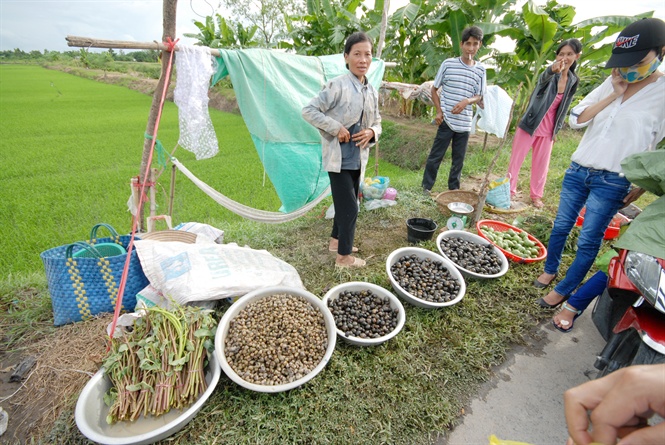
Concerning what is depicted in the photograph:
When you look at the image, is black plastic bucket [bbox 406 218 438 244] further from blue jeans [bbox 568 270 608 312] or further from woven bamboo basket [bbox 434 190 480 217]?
blue jeans [bbox 568 270 608 312]

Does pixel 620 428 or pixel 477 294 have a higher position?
pixel 620 428

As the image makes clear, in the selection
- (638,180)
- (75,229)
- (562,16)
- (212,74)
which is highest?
(562,16)

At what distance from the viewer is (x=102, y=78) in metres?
24.1

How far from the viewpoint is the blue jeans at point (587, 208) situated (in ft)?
7.20

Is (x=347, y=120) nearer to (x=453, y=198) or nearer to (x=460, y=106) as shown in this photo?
(x=460, y=106)

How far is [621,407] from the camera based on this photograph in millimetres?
834

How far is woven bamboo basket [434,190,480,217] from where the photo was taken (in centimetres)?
400

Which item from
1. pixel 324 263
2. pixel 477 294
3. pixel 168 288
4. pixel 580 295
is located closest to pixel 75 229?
pixel 168 288

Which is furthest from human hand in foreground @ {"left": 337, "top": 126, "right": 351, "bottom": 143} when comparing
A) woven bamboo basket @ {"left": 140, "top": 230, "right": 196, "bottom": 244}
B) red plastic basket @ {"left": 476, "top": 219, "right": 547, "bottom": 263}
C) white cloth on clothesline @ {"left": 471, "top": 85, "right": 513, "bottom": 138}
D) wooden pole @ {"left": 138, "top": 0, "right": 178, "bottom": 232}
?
white cloth on clothesline @ {"left": 471, "top": 85, "right": 513, "bottom": 138}

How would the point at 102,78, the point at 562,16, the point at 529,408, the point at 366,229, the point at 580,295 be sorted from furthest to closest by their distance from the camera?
the point at 102,78 → the point at 562,16 → the point at 366,229 → the point at 580,295 → the point at 529,408

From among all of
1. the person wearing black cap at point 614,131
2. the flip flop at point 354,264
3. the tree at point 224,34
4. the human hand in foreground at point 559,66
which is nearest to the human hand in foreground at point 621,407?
the person wearing black cap at point 614,131

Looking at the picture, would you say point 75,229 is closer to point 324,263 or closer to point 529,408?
point 324,263

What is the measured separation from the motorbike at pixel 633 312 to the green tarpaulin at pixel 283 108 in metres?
2.65

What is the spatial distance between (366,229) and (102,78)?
95.2 feet
